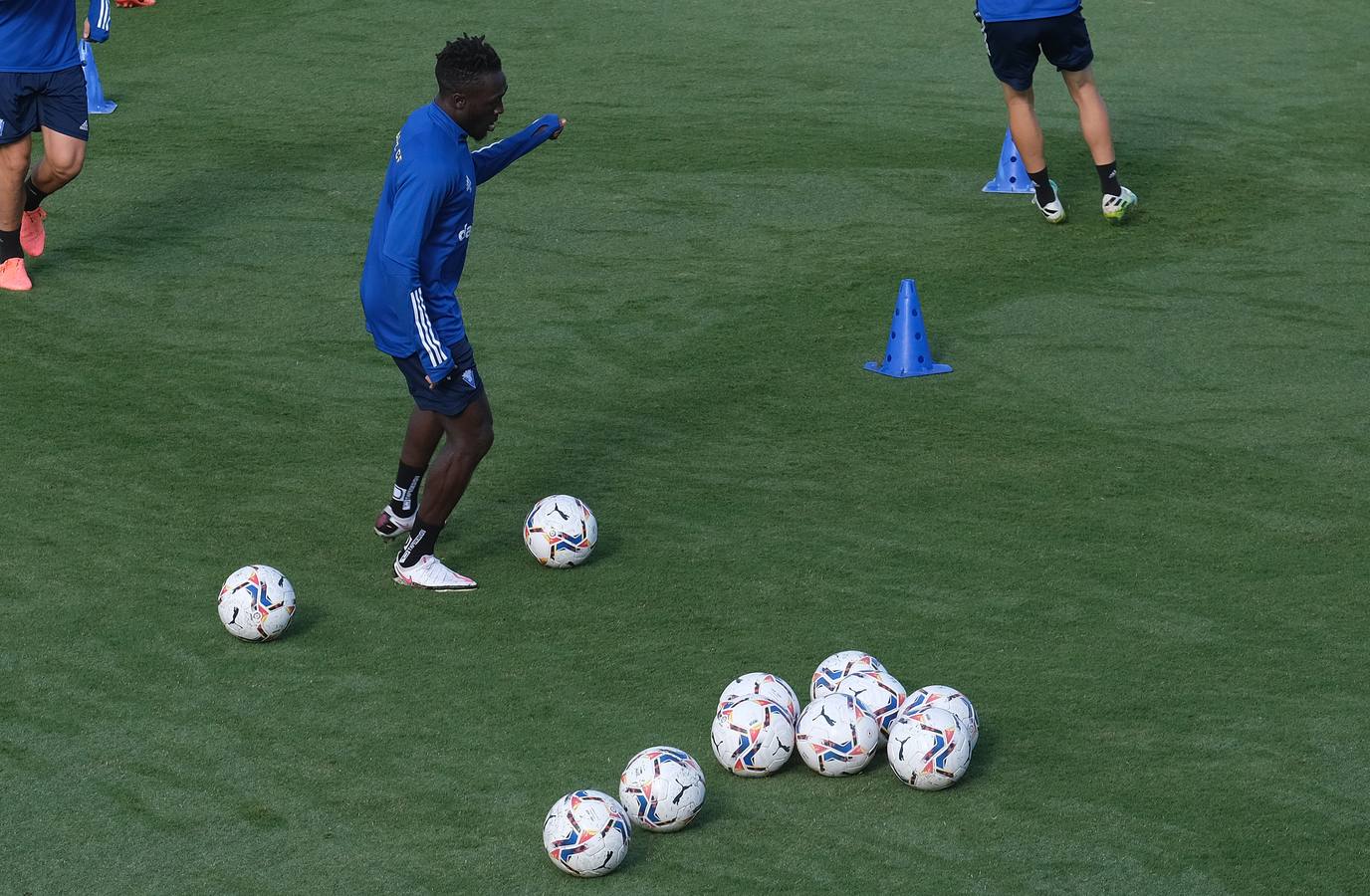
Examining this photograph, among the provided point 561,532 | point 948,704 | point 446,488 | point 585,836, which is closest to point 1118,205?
point 561,532

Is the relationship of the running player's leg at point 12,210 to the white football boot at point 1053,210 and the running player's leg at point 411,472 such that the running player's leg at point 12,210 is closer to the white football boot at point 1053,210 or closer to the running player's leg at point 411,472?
the running player's leg at point 411,472

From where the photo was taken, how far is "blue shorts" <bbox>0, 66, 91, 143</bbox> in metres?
9.97

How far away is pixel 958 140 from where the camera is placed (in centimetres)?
1339

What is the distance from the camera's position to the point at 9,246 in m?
10.5

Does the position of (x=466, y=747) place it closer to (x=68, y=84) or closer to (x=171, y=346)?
(x=171, y=346)

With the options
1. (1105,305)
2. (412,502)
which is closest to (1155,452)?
(1105,305)

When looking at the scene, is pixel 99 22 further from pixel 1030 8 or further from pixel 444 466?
pixel 1030 8

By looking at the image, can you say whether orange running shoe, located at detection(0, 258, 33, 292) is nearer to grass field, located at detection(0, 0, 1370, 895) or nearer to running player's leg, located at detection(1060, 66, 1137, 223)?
grass field, located at detection(0, 0, 1370, 895)

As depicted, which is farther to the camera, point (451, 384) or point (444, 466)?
point (444, 466)

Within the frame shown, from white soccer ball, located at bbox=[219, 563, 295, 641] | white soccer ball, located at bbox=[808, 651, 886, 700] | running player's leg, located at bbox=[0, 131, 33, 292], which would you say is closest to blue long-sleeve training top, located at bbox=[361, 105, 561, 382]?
white soccer ball, located at bbox=[219, 563, 295, 641]

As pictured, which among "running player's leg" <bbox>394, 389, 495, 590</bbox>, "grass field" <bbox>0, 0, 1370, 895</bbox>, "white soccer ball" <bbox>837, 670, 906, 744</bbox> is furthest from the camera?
"running player's leg" <bbox>394, 389, 495, 590</bbox>

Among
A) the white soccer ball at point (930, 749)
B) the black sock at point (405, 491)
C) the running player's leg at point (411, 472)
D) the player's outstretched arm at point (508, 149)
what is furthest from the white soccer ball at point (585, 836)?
the player's outstretched arm at point (508, 149)

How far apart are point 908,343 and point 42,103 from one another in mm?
5227

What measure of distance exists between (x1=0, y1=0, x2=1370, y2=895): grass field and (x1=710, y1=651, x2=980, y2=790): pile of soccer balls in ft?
0.32
